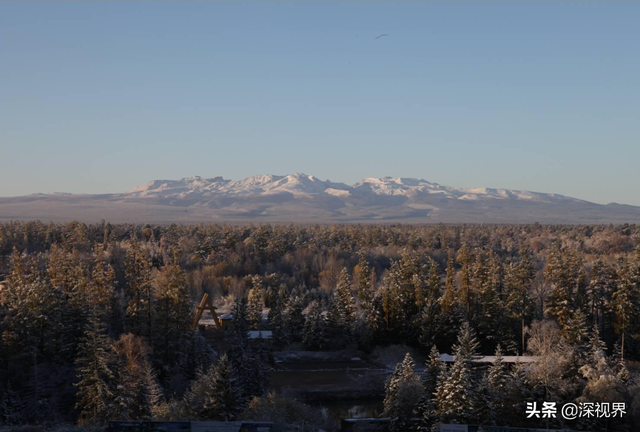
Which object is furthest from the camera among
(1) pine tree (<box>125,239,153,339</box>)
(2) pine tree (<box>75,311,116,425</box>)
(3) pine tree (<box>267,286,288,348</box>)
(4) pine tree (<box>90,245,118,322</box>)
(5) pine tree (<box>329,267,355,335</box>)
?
(3) pine tree (<box>267,286,288,348</box>)

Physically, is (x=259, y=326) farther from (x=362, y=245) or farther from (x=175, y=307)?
(x=362, y=245)

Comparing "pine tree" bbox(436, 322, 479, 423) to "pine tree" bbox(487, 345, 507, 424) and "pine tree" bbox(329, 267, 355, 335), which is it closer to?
"pine tree" bbox(487, 345, 507, 424)

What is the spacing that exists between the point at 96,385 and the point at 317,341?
29.7 meters

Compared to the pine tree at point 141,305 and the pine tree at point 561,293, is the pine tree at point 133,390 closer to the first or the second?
the pine tree at point 141,305

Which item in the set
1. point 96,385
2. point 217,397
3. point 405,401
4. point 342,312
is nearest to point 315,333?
point 342,312

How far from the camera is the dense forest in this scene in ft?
117

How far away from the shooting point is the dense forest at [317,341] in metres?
35.6

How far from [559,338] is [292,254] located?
66.4 m

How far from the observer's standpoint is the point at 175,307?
48438 millimetres

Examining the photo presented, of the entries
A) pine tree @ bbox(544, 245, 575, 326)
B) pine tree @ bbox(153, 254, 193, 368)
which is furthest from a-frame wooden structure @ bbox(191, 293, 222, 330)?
pine tree @ bbox(544, 245, 575, 326)

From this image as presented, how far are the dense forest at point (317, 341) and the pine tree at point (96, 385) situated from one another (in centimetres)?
8

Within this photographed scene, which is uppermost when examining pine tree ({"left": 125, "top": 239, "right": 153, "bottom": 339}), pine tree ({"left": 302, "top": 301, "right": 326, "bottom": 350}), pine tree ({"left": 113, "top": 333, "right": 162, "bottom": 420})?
pine tree ({"left": 125, "top": 239, "right": 153, "bottom": 339})

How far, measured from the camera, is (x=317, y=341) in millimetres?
63438

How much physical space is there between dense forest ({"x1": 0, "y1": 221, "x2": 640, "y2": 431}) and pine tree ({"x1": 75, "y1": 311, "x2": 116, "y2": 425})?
0.26 ft
